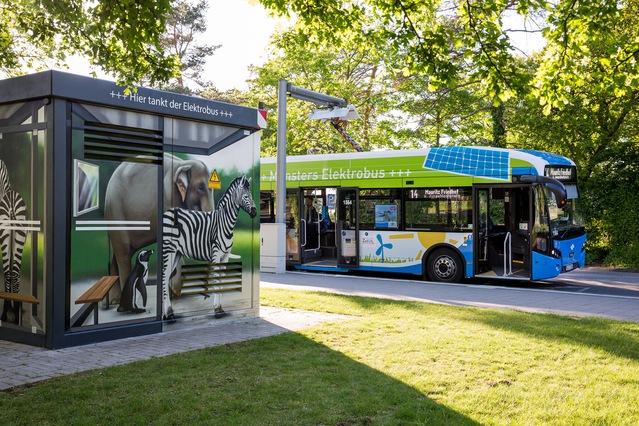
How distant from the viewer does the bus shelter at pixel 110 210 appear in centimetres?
647

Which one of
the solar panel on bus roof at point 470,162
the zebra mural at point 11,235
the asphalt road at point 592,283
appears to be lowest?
the asphalt road at point 592,283

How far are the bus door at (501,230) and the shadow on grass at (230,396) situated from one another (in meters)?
8.26

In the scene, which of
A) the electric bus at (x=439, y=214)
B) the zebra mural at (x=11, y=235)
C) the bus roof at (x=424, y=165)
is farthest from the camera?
the bus roof at (x=424, y=165)

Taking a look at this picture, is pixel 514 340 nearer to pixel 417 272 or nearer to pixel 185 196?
pixel 185 196

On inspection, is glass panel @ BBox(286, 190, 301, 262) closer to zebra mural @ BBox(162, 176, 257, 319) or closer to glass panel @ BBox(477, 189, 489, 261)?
glass panel @ BBox(477, 189, 489, 261)

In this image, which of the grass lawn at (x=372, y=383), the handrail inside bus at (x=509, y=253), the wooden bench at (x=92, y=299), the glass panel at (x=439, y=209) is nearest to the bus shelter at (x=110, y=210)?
the wooden bench at (x=92, y=299)

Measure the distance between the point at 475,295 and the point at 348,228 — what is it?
4.78 metres

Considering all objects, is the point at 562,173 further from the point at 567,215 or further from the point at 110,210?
the point at 110,210

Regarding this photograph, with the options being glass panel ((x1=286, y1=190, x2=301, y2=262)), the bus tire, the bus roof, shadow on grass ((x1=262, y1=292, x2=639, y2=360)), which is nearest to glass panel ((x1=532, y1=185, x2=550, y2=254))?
the bus roof

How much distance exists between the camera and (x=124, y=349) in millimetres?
6574

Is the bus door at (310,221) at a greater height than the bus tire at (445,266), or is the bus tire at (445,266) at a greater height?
the bus door at (310,221)

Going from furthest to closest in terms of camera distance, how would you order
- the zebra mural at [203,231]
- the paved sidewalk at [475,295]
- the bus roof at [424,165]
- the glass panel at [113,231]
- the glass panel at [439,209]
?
the glass panel at [439,209]
the bus roof at [424,165]
the paved sidewalk at [475,295]
the zebra mural at [203,231]
the glass panel at [113,231]

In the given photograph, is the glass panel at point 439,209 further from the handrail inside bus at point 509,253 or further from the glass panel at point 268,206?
the glass panel at point 268,206

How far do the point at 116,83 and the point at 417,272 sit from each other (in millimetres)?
9481
